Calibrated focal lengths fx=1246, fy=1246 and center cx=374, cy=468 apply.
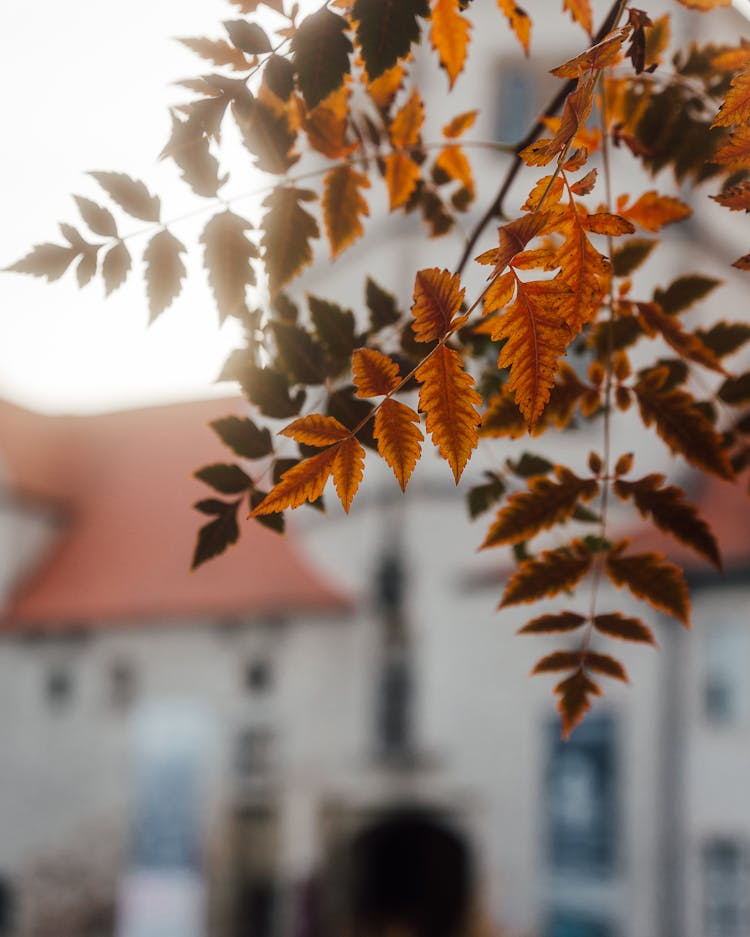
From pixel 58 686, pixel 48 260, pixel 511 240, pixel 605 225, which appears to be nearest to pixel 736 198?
pixel 605 225

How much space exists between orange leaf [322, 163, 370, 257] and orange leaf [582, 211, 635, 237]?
575 mm

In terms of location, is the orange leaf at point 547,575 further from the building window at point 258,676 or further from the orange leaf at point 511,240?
the building window at point 258,676

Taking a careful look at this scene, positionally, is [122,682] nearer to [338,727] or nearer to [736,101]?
[338,727]

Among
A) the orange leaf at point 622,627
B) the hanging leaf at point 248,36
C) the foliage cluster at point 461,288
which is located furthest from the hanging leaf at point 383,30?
the orange leaf at point 622,627

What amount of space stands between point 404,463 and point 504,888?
16.7 metres

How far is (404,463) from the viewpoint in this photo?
110cm

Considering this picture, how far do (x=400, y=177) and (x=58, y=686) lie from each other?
22.0 meters

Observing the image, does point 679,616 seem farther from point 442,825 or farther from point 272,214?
point 442,825

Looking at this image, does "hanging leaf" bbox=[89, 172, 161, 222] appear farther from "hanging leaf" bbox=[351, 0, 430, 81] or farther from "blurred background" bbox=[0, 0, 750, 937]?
"blurred background" bbox=[0, 0, 750, 937]

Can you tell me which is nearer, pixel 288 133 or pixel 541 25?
pixel 288 133

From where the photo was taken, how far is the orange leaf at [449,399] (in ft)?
3.49

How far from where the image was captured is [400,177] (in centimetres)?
180

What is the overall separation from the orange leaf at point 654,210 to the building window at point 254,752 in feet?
63.7

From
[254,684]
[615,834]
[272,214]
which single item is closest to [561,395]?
[272,214]
